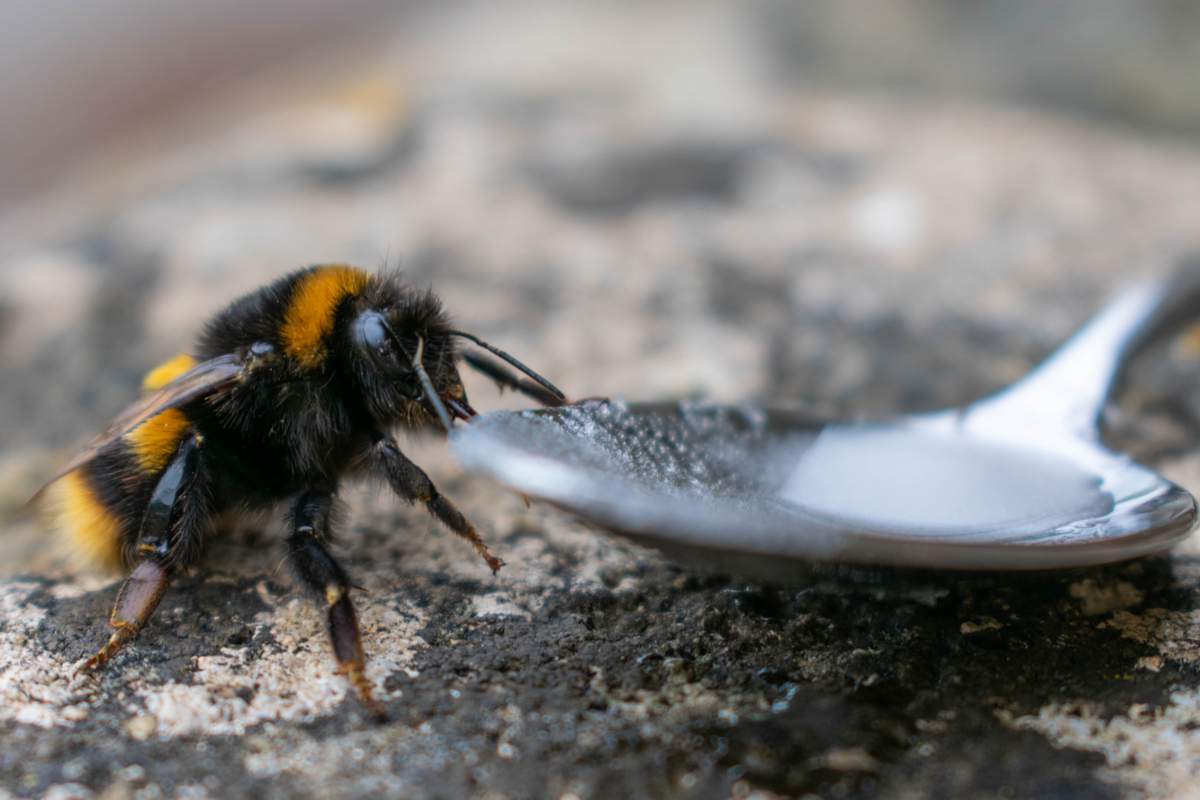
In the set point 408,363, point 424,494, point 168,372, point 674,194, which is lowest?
point 424,494

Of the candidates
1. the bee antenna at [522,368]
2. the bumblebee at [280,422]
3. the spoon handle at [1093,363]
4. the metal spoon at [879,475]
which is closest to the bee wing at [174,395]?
the bumblebee at [280,422]

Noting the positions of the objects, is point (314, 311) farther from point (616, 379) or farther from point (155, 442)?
point (616, 379)

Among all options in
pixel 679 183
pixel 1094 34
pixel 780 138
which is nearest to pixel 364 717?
pixel 679 183

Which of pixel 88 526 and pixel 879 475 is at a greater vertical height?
pixel 88 526

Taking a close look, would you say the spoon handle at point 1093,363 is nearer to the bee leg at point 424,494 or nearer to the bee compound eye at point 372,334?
the bee leg at point 424,494

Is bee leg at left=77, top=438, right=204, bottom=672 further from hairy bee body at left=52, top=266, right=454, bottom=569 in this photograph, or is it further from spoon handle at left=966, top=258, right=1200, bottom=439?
spoon handle at left=966, top=258, right=1200, bottom=439

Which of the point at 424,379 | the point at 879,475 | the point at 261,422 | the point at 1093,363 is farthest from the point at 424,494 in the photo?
the point at 1093,363

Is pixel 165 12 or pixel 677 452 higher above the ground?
pixel 165 12

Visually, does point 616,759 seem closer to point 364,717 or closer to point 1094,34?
point 364,717
